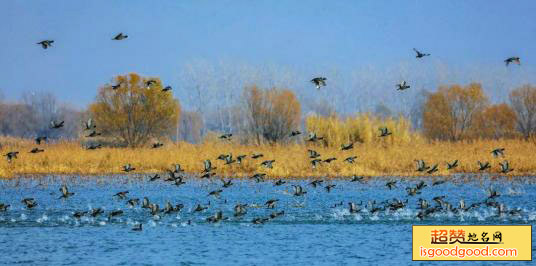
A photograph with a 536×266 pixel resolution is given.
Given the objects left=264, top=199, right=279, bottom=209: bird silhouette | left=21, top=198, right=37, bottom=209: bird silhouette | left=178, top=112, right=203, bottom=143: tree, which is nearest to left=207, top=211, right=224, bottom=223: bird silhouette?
left=264, top=199, right=279, bottom=209: bird silhouette

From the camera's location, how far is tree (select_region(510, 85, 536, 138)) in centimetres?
6788

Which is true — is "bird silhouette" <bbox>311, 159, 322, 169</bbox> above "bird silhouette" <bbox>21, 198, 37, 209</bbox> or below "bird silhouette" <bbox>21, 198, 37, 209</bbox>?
above

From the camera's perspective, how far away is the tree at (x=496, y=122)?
6938 centimetres

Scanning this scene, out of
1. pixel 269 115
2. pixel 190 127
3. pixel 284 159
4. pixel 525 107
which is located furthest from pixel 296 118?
pixel 190 127

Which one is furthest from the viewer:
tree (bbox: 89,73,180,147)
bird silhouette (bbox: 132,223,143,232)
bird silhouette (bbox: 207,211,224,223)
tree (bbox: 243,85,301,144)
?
tree (bbox: 89,73,180,147)

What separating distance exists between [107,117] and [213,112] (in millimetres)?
92483

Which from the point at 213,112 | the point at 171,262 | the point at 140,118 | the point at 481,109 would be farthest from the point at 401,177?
the point at 213,112

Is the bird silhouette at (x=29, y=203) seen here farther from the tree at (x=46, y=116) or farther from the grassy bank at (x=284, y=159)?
the tree at (x=46, y=116)

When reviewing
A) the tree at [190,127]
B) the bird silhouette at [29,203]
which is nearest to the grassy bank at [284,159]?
the bird silhouette at [29,203]

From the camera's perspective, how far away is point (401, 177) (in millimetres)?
38562

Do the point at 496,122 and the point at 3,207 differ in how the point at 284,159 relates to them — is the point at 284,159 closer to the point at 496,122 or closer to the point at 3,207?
the point at 3,207

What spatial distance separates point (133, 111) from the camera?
61031mm

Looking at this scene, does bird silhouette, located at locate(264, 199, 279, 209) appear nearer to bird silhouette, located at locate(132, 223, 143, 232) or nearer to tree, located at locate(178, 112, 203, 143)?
bird silhouette, located at locate(132, 223, 143, 232)

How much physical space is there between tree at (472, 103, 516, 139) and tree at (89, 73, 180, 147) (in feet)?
76.9
